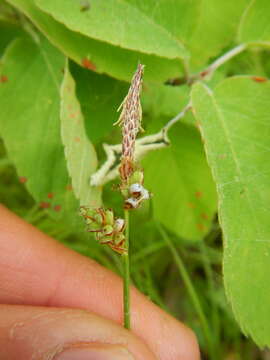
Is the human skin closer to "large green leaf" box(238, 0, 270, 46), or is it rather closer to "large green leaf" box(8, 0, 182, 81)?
"large green leaf" box(8, 0, 182, 81)

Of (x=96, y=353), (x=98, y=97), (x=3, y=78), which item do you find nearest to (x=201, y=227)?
(x=98, y=97)

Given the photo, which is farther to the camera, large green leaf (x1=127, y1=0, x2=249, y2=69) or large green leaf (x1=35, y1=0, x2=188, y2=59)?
large green leaf (x1=127, y1=0, x2=249, y2=69)

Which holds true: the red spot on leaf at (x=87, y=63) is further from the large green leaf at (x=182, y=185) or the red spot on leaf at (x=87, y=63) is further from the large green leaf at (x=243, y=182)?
the large green leaf at (x=182, y=185)

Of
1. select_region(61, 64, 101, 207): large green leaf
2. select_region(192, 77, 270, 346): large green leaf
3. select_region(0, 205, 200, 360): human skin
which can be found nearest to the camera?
select_region(192, 77, 270, 346): large green leaf

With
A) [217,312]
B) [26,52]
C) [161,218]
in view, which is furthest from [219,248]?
[26,52]

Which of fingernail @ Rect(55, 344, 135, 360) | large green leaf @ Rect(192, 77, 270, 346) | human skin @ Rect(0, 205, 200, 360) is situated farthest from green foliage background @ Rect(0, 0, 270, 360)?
fingernail @ Rect(55, 344, 135, 360)

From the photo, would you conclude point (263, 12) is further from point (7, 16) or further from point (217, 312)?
point (217, 312)

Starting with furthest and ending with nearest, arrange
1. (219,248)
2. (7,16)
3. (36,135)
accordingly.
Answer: (219,248), (7,16), (36,135)

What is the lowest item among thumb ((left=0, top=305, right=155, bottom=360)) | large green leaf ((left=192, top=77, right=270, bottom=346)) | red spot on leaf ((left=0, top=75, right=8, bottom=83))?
thumb ((left=0, top=305, right=155, bottom=360))
